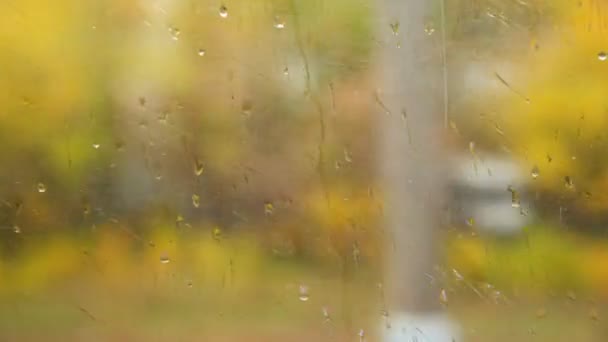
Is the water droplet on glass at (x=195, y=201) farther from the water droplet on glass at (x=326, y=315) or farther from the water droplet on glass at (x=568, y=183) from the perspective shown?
the water droplet on glass at (x=568, y=183)

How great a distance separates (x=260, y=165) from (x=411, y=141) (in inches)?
12.2

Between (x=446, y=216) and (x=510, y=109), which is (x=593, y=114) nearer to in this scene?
(x=510, y=109)

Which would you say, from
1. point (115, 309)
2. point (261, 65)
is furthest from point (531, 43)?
point (115, 309)

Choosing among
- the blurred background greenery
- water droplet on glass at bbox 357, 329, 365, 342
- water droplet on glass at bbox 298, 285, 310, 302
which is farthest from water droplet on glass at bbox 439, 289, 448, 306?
water droplet on glass at bbox 298, 285, 310, 302

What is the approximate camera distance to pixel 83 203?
1337 millimetres

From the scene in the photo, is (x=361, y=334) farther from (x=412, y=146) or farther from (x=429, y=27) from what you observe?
(x=429, y=27)

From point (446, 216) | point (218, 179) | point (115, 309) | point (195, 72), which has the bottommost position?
point (115, 309)

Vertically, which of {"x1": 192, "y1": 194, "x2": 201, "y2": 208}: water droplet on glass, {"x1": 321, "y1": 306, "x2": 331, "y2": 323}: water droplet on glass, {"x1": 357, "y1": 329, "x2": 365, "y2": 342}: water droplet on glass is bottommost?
{"x1": 357, "y1": 329, "x2": 365, "y2": 342}: water droplet on glass

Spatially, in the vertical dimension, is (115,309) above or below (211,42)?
below

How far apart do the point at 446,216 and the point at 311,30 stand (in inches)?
18.2

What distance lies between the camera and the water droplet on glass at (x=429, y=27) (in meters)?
1.32

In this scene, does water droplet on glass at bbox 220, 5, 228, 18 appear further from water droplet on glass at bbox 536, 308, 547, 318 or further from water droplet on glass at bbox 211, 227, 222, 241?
water droplet on glass at bbox 536, 308, 547, 318

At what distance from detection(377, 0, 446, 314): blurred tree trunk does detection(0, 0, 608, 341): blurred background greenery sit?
0.02 metres

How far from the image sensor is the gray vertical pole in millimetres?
1325
